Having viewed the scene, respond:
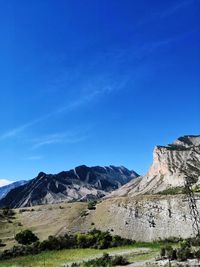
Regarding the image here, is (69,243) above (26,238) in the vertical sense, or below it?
below

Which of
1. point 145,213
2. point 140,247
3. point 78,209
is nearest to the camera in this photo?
point 140,247

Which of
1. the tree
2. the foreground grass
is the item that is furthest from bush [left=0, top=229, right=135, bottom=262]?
the foreground grass

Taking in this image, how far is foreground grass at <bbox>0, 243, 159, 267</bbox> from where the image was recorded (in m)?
69.7

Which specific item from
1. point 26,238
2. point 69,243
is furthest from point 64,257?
point 26,238

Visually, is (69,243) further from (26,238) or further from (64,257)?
(26,238)

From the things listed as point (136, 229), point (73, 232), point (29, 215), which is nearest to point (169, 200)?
point (136, 229)

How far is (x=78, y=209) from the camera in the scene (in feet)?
388

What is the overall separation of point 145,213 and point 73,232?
1770cm

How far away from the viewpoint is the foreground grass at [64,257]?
69.7 metres

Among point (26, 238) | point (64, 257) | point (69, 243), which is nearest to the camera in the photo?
point (64, 257)

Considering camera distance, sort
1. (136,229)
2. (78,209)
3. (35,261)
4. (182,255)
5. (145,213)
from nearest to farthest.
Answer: (182,255) → (35,261) → (136,229) → (145,213) → (78,209)

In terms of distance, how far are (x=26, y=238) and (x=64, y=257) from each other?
20.7m

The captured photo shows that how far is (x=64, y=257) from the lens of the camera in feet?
249

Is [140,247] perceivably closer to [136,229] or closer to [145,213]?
[136,229]
